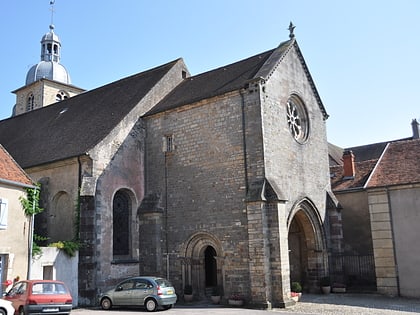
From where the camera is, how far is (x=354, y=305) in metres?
17.4

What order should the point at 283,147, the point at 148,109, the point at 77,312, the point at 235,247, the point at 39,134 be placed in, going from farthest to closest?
the point at 39,134
the point at 148,109
the point at 283,147
the point at 235,247
the point at 77,312

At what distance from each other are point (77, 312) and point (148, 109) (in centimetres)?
1081

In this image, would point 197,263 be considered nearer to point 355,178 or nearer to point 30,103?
point 355,178

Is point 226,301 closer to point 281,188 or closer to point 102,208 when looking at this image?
point 281,188

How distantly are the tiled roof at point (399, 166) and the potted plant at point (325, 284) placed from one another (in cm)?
475

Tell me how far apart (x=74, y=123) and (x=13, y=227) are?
10143 millimetres

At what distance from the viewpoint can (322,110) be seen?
24.9 meters

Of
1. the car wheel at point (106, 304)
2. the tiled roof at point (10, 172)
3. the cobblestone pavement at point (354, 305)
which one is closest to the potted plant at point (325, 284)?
the cobblestone pavement at point (354, 305)

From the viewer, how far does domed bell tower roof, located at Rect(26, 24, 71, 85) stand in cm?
3947

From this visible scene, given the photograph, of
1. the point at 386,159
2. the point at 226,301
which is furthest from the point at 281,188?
the point at 386,159

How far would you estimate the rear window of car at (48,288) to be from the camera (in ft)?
45.0

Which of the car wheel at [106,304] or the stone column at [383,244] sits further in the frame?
the stone column at [383,244]

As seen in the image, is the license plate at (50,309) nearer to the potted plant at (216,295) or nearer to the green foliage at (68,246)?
the green foliage at (68,246)

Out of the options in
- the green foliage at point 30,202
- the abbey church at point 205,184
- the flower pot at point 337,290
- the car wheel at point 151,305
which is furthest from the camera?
the flower pot at point 337,290
